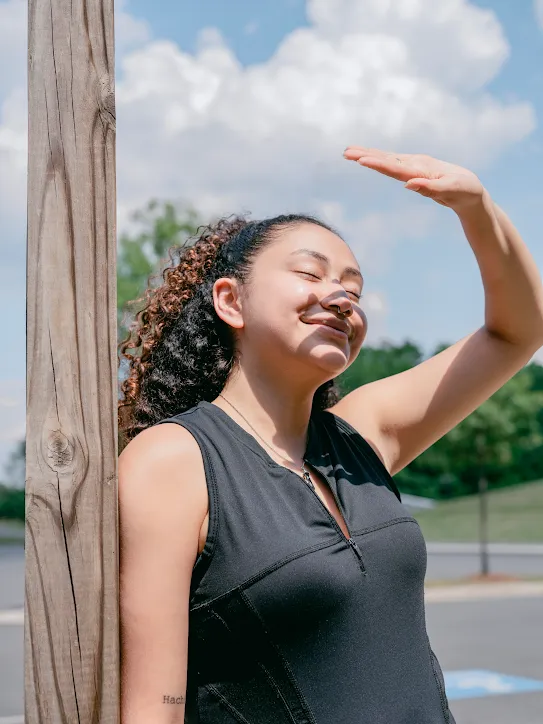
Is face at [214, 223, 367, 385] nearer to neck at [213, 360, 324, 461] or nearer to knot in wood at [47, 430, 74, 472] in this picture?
neck at [213, 360, 324, 461]

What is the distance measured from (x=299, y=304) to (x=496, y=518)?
123 feet

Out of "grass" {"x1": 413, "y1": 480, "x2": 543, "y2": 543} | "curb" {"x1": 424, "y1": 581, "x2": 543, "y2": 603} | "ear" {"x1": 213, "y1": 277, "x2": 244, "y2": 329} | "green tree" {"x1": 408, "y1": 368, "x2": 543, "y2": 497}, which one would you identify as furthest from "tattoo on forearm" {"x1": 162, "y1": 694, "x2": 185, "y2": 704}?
"grass" {"x1": 413, "y1": 480, "x2": 543, "y2": 543}

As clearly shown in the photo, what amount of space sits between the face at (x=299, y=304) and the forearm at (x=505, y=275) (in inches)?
11.8

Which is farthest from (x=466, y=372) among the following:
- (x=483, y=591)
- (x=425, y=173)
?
(x=483, y=591)

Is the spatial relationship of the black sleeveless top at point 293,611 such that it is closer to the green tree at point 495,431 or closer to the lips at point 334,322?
the lips at point 334,322

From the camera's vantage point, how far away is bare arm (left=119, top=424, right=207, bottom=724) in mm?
1645

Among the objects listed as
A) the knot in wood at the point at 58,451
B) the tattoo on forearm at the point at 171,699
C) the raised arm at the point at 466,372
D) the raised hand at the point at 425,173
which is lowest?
the tattoo on forearm at the point at 171,699

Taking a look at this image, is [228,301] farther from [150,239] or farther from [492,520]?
[492,520]

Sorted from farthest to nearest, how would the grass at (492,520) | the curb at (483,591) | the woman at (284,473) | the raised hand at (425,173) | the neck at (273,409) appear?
1. the grass at (492,520)
2. the curb at (483,591)
3. the neck at (273,409)
4. the raised hand at (425,173)
5. the woman at (284,473)

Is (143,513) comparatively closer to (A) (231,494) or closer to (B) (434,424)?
(A) (231,494)

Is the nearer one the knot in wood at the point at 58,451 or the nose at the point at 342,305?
the knot in wood at the point at 58,451

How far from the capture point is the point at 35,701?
1561 mm

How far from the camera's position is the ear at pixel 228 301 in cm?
212

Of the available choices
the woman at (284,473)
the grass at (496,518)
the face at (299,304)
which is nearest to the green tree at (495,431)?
the grass at (496,518)
